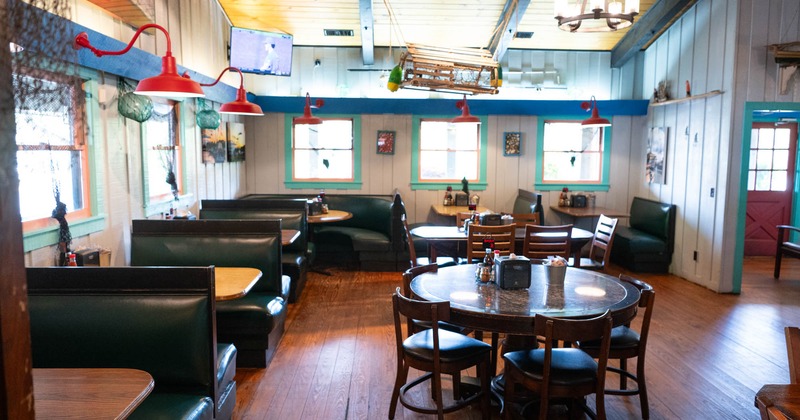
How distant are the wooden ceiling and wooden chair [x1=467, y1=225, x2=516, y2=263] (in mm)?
3207

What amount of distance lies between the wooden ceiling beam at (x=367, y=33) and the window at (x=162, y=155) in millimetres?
2721

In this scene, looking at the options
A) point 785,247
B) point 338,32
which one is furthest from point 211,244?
point 785,247

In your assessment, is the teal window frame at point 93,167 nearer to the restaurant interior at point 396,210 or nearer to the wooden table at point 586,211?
the restaurant interior at point 396,210

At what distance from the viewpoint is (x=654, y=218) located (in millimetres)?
7984

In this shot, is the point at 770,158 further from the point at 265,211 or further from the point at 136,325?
the point at 136,325

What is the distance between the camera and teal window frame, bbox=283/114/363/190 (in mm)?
8828

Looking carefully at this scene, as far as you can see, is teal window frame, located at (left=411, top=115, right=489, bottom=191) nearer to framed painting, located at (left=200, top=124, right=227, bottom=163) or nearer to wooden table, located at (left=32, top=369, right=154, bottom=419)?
framed painting, located at (left=200, top=124, right=227, bottom=163)

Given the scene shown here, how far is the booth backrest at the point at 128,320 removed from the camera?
2.68 meters

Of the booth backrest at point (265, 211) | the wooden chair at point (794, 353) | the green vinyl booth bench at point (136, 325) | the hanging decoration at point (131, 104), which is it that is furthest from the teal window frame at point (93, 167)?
the wooden chair at point (794, 353)

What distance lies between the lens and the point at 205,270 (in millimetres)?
2783

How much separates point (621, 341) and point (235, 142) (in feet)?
19.8

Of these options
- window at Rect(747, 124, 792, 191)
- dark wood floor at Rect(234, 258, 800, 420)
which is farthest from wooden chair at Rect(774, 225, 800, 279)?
window at Rect(747, 124, 792, 191)

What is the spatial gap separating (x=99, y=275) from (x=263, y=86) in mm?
6461

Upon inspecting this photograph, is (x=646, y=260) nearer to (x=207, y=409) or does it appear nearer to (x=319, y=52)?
(x=319, y=52)
